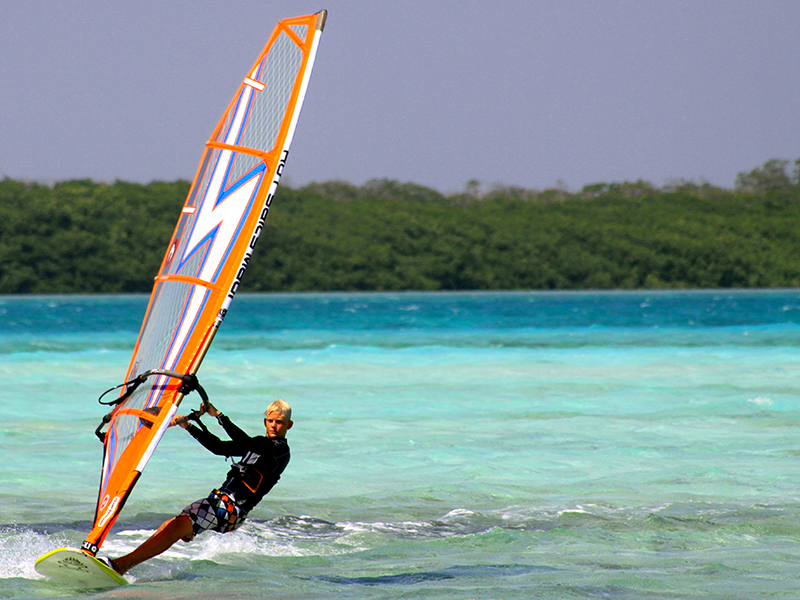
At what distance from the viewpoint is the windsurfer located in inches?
196

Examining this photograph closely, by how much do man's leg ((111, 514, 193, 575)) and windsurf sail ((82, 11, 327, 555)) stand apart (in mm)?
298

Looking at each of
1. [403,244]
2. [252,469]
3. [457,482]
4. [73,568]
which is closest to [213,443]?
[252,469]

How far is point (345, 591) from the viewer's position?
522cm

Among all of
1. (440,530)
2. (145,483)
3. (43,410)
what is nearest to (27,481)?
(145,483)

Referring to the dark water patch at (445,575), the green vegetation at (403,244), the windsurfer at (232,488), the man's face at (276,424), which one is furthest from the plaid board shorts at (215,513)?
the green vegetation at (403,244)

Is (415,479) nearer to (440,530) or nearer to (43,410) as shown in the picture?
(440,530)

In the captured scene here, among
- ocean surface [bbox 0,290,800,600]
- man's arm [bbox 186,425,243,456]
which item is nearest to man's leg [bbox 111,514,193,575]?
ocean surface [bbox 0,290,800,600]

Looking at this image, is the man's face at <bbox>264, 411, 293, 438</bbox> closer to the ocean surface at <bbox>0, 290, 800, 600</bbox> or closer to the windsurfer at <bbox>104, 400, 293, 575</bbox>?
the windsurfer at <bbox>104, 400, 293, 575</bbox>

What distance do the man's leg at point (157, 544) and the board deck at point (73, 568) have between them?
87 millimetres

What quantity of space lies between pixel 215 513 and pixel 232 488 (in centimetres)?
15

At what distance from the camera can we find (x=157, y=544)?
4.97 m

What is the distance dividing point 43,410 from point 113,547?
7532mm

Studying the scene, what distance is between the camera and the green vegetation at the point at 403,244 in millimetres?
70688

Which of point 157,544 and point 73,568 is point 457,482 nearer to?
point 157,544
